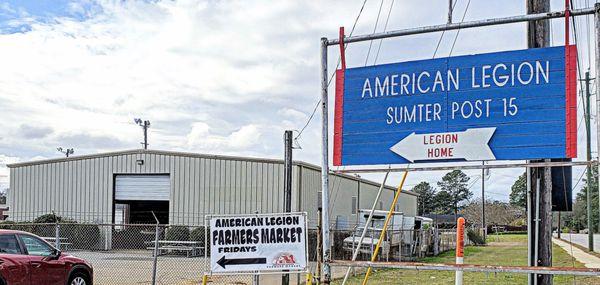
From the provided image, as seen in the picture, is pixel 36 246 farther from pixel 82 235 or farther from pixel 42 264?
pixel 82 235

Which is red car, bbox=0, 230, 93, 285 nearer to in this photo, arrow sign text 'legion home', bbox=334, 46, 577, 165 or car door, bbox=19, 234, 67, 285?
car door, bbox=19, 234, 67, 285

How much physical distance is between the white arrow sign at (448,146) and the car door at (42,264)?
8.43 meters

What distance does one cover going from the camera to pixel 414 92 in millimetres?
7473

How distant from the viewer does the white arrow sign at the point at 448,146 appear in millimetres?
7078

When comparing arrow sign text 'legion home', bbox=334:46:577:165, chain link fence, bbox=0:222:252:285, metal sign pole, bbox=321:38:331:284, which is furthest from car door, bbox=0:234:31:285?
arrow sign text 'legion home', bbox=334:46:577:165

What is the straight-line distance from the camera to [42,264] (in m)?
12.9

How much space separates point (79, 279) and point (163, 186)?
19158 millimetres

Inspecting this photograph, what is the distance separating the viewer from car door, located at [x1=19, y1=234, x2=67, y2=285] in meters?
12.7

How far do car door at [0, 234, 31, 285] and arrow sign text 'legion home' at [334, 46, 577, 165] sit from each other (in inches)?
296

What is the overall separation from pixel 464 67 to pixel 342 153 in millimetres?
1709

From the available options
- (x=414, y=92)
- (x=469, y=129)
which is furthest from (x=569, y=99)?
(x=414, y=92)

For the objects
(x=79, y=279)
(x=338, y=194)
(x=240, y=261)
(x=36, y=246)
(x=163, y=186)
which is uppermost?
(x=163, y=186)

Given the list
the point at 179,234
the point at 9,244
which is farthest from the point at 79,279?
the point at 179,234

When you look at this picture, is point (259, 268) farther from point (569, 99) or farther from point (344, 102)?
point (569, 99)
